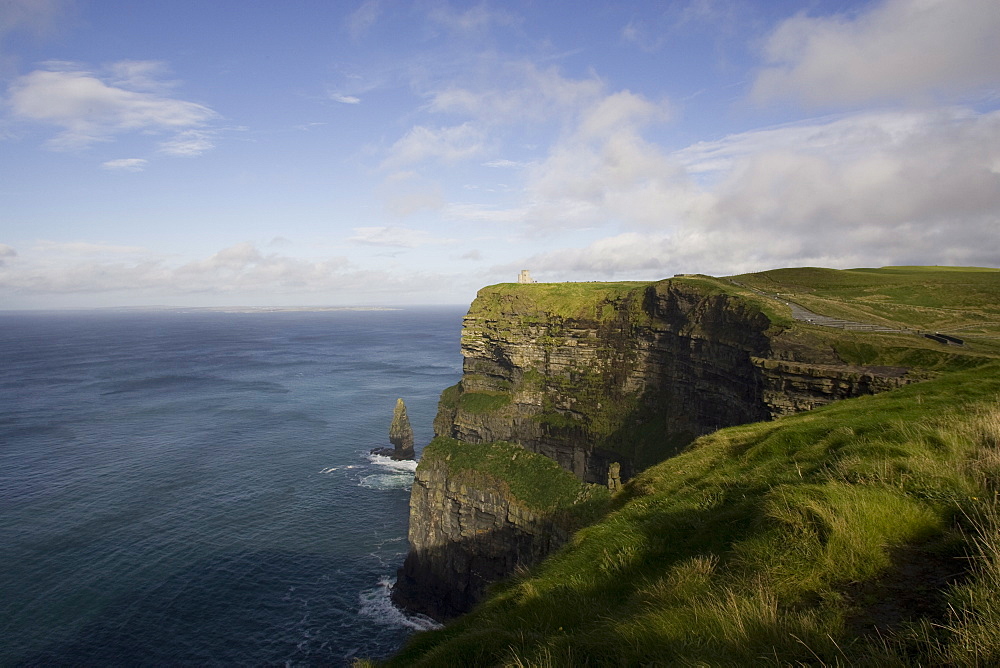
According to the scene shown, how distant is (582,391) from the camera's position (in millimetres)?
63469

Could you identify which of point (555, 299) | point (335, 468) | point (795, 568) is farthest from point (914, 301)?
point (335, 468)

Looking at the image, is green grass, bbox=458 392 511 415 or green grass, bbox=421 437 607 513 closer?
green grass, bbox=421 437 607 513

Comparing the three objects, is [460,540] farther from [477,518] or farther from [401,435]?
[401,435]

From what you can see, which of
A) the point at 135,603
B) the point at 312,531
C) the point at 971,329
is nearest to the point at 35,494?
the point at 135,603

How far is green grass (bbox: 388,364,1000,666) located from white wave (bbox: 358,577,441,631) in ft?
107

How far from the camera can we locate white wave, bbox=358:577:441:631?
39.1 metres

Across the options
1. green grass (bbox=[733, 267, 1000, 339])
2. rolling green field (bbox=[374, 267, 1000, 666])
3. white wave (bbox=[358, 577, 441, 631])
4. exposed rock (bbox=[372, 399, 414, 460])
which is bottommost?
white wave (bbox=[358, 577, 441, 631])

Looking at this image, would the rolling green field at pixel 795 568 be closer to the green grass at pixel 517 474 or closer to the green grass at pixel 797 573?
the green grass at pixel 797 573

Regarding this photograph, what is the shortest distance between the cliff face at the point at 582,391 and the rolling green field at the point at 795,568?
822 inches

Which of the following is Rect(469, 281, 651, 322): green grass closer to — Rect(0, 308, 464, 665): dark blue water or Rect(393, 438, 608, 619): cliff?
Rect(0, 308, 464, 665): dark blue water

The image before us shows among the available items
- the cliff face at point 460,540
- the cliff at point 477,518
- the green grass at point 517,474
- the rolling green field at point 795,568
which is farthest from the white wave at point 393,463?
the rolling green field at point 795,568

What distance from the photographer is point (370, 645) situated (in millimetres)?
37312

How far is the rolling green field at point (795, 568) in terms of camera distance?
15.7ft

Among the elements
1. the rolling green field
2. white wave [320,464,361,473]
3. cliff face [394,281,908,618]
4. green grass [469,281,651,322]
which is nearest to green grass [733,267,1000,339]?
cliff face [394,281,908,618]
